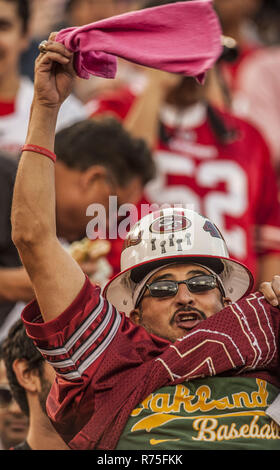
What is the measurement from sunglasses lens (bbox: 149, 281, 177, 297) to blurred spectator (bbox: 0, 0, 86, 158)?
2.25 metres

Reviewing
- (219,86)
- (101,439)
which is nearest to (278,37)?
(219,86)

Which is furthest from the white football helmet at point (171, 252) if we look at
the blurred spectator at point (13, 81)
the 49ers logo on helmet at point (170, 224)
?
the blurred spectator at point (13, 81)

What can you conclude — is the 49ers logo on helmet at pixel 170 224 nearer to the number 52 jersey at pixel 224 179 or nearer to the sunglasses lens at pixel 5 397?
the sunglasses lens at pixel 5 397

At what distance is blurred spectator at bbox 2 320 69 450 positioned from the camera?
343cm

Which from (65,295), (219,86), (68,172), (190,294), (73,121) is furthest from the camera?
(219,86)

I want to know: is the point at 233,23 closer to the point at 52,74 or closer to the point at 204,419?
the point at 52,74

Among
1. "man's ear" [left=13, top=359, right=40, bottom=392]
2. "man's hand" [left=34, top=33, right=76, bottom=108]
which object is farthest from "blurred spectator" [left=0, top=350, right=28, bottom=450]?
"man's hand" [left=34, top=33, right=76, bottom=108]

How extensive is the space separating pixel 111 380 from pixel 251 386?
452 millimetres

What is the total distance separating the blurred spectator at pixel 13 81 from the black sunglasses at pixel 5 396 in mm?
1781

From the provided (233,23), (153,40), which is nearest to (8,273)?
(153,40)

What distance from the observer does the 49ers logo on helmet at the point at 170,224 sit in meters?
3.25

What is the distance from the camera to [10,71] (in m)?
5.48

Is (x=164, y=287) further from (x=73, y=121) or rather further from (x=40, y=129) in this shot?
(x=73, y=121)

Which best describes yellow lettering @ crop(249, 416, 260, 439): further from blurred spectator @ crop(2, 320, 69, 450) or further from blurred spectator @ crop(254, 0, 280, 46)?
blurred spectator @ crop(254, 0, 280, 46)
